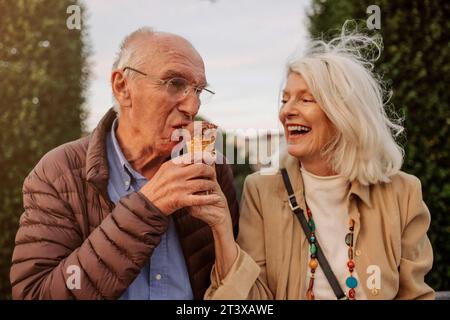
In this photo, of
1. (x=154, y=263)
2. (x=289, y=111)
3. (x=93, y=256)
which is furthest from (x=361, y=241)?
(x=93, y=256)

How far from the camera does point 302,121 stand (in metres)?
2.91

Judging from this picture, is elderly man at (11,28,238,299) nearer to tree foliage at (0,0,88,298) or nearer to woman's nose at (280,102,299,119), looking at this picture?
woman's nose at (280,102,299,119)

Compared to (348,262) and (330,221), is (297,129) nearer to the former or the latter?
(330,221)

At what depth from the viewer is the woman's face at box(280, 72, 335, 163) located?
9.50 ft

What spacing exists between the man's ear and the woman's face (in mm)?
876

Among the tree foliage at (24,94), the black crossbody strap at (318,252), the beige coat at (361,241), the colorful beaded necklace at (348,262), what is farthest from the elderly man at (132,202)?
the tree foliage at (24,94)

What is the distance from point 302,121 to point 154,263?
1.13 m

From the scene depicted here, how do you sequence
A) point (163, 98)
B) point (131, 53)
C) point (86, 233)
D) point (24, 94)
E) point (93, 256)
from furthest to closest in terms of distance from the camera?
point (24, 94), point (131, 53), point (163, 98), point (86, 233), point (93, 256)

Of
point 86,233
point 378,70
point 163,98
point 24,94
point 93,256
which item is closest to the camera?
point 93,256

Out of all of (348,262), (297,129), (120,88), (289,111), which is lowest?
(348,262)

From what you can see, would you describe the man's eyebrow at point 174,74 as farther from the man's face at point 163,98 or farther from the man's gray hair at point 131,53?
the man's gray hair at point 131,53

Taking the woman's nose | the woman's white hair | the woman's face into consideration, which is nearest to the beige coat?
the woman's white hair
